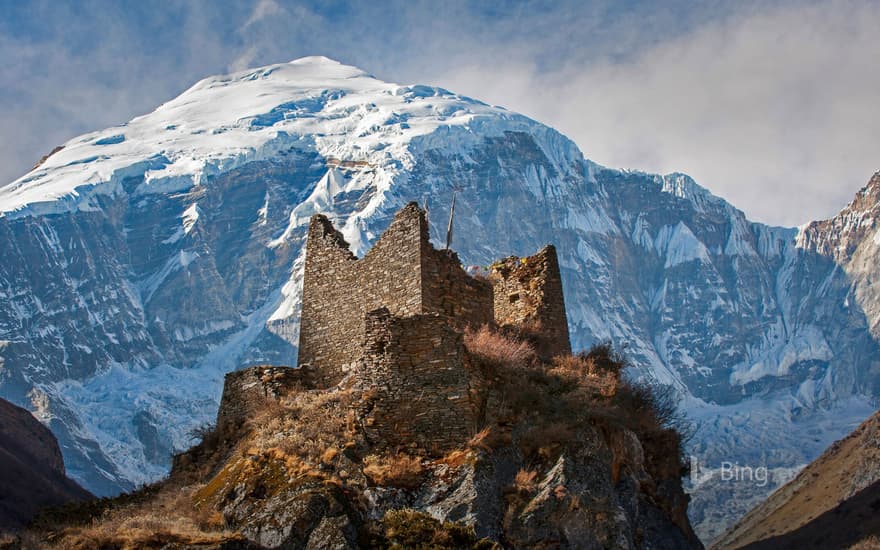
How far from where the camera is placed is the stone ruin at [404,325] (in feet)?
80.1

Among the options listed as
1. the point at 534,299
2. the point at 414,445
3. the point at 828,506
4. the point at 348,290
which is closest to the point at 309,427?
the point at 414,445

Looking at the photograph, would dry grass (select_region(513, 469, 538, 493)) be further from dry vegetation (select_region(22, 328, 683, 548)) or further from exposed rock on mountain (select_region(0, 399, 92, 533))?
exposed rock on mountain (select_region(0, 399, 92, 533))

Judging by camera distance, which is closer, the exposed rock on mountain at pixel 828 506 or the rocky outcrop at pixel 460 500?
the rocky outcrop at pixel 460 500

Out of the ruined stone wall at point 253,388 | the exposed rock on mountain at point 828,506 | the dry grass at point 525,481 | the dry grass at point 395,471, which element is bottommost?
the exposed rock on mountain at point 828,506

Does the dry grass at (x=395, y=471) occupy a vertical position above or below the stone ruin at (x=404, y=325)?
below

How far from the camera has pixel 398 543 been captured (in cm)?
1958

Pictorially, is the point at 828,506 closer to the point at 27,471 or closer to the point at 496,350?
the point at 27,471

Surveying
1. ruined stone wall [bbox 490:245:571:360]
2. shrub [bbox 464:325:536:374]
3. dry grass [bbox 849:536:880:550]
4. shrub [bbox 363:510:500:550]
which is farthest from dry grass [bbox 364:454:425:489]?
dry grass [bbox 849:536:880:550]

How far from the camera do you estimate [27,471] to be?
232 feet

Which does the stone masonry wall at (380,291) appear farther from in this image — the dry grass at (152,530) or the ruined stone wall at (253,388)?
the dry grass at (152,530)

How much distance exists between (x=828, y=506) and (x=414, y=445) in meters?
82.2

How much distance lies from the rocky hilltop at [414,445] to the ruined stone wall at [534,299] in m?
1.88

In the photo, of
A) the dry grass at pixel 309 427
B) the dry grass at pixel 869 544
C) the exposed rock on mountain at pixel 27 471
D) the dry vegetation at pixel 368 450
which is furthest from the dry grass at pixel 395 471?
the dry grass at pixel 869 544

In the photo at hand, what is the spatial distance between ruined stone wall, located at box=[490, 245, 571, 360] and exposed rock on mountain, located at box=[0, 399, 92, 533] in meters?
27.9
